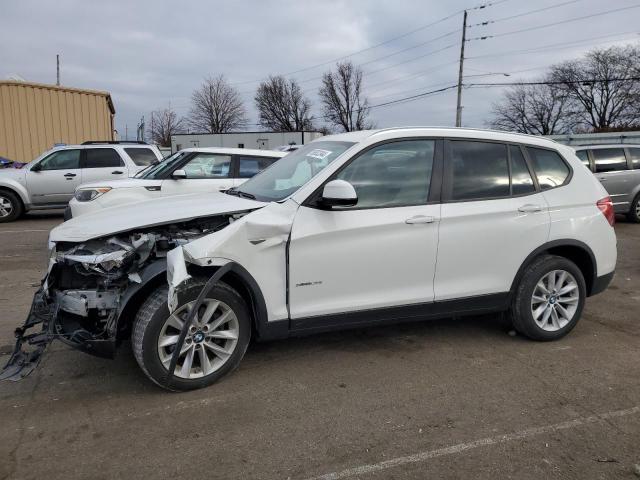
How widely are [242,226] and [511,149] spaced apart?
2485 millimetres

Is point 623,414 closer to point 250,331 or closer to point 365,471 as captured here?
point 365,471

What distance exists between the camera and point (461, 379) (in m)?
3.75

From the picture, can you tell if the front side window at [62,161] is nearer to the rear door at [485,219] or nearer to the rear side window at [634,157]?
the rear door at [485,219]

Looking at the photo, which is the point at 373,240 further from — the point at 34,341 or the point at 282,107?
the point at 282,107

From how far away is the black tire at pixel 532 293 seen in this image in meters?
4.32

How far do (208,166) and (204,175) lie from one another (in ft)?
0.58

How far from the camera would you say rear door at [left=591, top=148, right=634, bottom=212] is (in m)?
11.8

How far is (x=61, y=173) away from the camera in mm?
12289

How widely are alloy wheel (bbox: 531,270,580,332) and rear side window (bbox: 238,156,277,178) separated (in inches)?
211

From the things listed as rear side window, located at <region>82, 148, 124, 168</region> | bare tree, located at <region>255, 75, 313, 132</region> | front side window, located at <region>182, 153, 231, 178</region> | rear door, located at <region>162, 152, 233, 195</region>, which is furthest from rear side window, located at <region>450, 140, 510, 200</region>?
bare tree, located at <region>255, 75, 313, 132</region>

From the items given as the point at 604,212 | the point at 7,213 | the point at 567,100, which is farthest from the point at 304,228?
the point at 567,100

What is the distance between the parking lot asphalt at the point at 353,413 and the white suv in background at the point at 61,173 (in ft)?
27.8

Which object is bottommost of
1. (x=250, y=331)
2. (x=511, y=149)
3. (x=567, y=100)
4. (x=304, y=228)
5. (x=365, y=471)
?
(x=365, y=471)

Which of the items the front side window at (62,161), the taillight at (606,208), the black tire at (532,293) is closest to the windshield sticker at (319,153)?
the black tire at (532,293)
